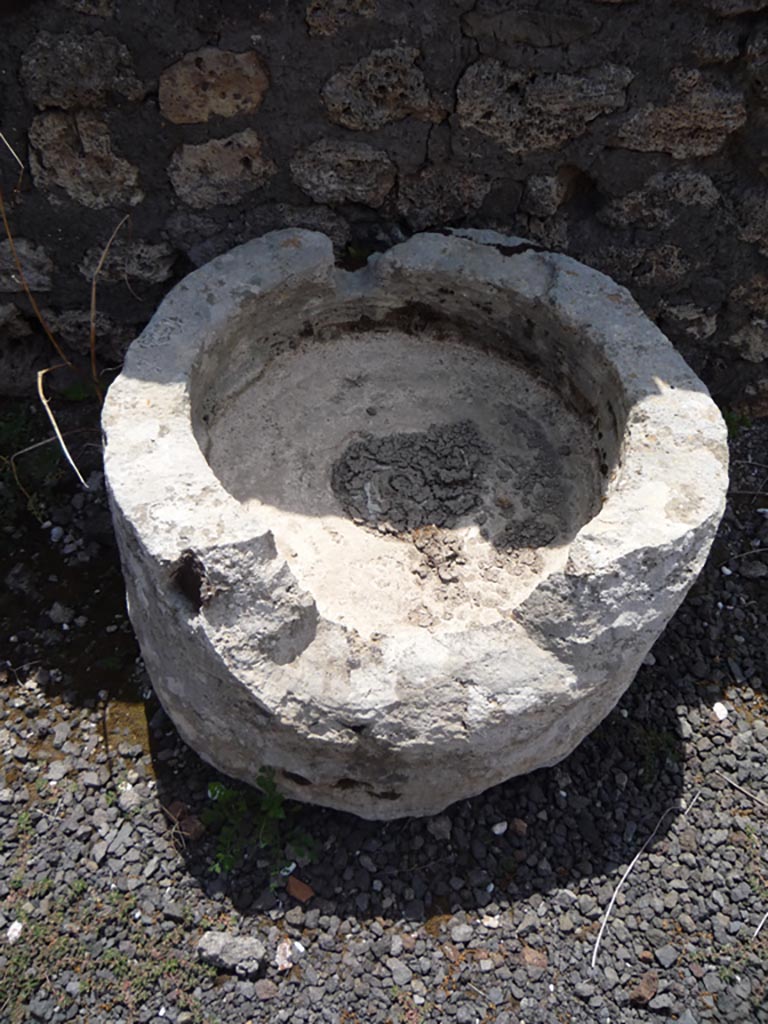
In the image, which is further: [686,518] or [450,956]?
[450,956]

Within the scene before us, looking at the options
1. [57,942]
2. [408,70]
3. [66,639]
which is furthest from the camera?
[66,639]

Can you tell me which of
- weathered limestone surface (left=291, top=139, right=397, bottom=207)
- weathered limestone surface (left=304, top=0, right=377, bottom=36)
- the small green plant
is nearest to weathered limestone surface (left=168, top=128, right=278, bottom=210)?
weathered limestone surface (left=291, top=139, right=397, bottom=207)

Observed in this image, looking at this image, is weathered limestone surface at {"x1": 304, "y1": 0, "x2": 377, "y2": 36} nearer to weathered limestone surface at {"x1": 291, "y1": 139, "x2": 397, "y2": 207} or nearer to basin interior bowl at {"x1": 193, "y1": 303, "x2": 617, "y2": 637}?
weathered limestone surface at {"x1": 291, "y1": 139, "x2": 397, "y2": 207}

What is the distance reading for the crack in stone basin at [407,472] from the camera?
3035 mm

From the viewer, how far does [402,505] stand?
3.25 metres

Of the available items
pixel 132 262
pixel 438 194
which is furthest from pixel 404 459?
pixel 132 262

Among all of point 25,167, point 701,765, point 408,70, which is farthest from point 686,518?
point 25,167

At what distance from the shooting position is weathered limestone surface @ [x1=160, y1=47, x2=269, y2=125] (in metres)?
2.94

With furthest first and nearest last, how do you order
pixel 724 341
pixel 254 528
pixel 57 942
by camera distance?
1. pixel 724 341
2. pixel 57 942
3. pixel 254 528

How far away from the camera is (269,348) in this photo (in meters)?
3.39

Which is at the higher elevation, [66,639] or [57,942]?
[66,639]

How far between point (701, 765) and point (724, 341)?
1814mm

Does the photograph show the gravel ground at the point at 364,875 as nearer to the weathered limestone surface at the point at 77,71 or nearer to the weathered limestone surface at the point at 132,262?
the weathered limestone surface at the point at 132,262

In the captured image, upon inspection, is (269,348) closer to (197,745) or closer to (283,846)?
(197,745)
